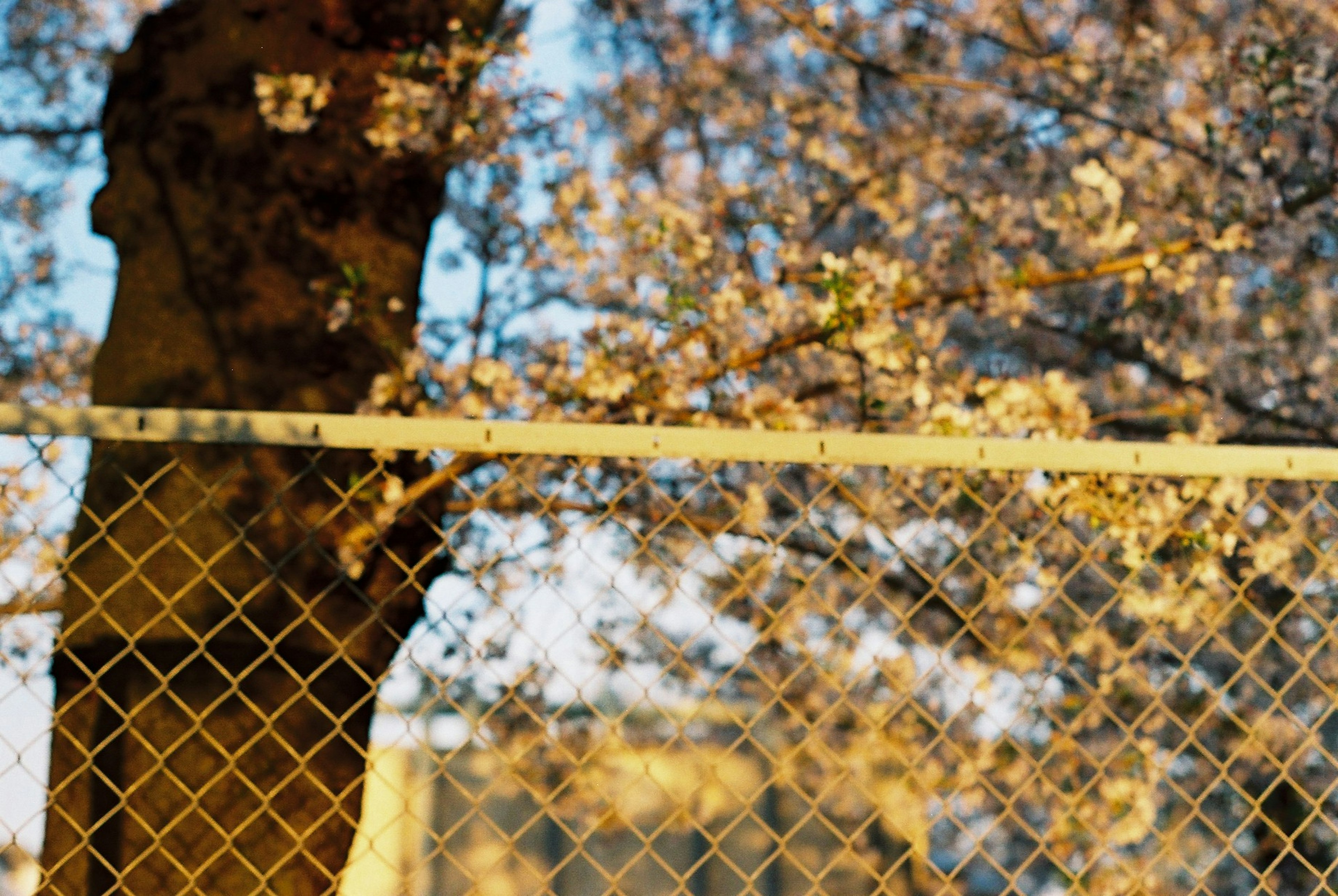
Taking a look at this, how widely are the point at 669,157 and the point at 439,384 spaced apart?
3.03 meters

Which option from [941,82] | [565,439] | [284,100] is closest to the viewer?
[565,439]

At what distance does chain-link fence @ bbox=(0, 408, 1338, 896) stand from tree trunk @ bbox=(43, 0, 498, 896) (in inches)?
0.5

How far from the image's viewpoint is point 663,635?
250 centimetres

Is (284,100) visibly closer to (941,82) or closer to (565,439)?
(565,439)

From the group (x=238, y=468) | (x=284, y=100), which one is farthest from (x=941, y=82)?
(x=238, y=468)

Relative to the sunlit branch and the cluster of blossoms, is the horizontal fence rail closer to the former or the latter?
the cluster of blossoms

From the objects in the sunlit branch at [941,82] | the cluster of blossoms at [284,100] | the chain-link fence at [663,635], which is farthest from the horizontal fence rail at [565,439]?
the sunlit branch at [941,82]

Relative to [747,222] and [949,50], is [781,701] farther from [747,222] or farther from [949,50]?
[949,50]

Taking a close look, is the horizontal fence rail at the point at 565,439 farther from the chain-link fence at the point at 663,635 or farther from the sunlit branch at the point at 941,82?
the sunlit branch at the point at 941,82

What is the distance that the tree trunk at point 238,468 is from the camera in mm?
2748

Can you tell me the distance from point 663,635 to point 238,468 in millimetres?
882

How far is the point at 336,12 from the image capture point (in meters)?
3.90

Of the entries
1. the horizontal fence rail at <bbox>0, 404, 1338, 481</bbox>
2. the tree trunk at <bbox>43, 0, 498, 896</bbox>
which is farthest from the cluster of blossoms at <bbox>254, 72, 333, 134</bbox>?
the horizontal fence rail at <bbox>0, 404, 1338, 481</bbox>

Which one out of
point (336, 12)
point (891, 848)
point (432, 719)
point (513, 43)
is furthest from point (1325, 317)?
point (891, 848)
